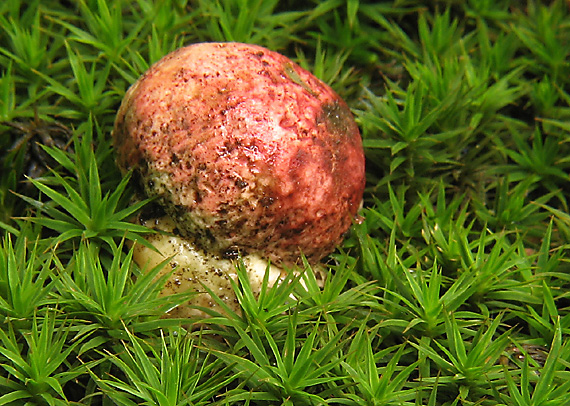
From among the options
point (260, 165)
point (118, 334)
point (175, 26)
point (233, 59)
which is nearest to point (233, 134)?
point (260, 165)

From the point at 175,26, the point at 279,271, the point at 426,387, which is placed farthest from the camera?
the point at 175,26

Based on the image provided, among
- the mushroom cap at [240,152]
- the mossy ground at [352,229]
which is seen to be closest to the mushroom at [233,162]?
the mushroom cap at [240,152]

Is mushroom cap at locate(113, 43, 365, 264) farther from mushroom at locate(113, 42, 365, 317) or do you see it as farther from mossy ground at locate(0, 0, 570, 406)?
mossy ground at locate(0, 0, 570, 406)

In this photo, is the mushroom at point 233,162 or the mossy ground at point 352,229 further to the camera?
the mushroom at point 233,162

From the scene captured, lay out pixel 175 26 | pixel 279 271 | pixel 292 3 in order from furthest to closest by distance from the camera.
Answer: pixel 292 3 → pixel 175 26 → pixel 279 271

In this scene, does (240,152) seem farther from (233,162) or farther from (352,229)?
(352,229)

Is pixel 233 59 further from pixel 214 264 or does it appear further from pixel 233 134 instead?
pixel 214 264

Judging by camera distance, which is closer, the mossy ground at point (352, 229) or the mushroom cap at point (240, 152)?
the mossy ground at point (352, 229)

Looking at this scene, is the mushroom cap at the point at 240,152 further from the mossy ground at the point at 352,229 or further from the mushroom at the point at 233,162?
the mossy ground at the point at 352,229
